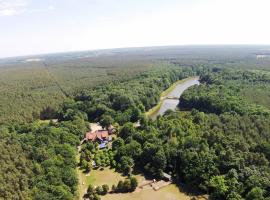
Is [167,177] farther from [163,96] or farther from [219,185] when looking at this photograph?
[163,96]

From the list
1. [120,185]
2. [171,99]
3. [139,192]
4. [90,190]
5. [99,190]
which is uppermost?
[171,99]

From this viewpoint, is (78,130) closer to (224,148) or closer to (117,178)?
(117,178)

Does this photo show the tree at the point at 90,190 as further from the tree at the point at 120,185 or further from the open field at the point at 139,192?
the tree at the point at 120,185

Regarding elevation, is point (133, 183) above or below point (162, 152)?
below

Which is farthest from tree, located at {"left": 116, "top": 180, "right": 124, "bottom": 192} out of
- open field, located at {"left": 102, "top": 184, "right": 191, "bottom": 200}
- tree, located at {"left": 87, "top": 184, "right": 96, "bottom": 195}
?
tree, located at {"left": 87, "top": 184, "right": 96, "bottom": 195}

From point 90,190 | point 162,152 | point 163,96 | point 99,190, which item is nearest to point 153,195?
point 162,152

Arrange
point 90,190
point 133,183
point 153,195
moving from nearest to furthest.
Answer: point 90,190 → point 153,195 → point 133,183

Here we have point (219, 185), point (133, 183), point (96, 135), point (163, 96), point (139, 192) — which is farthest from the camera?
point (163, 96)

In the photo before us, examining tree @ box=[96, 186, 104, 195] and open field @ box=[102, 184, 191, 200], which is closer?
open field @ box=[102, 184, 191, 200]

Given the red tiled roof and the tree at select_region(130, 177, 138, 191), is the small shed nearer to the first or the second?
the tree at select_region(130, 177, 138, 191)

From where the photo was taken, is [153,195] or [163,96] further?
[163,96]

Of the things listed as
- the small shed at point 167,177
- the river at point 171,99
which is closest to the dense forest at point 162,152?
the small shed at point 167,177
